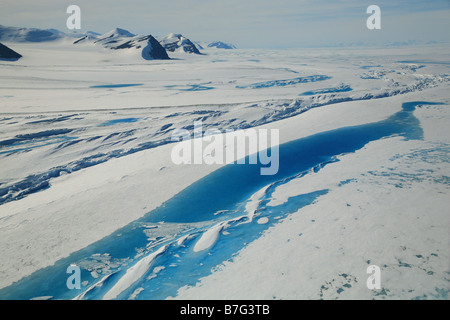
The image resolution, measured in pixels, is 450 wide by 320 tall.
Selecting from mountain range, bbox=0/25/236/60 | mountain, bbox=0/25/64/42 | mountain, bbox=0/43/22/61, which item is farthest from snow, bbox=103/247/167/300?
mountain, bbox=0/25/64/42

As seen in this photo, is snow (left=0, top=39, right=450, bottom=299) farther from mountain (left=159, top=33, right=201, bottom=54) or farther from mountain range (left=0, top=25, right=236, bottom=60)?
mountain (left=159, top=33, right=201, bottom=54)

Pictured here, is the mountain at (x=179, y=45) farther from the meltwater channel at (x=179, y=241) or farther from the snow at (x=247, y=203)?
the meltwater channel at (x=179, y=241)

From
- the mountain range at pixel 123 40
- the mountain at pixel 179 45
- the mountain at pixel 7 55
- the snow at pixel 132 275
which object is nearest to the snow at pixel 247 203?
the snow at pixel 132 275

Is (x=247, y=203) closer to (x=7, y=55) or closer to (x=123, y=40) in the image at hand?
(x=7, y=55)

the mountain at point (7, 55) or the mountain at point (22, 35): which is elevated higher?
the mountain at point (22, 35)

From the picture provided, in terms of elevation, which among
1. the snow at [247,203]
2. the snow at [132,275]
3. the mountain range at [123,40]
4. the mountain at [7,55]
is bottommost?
the snow at [132,275]
